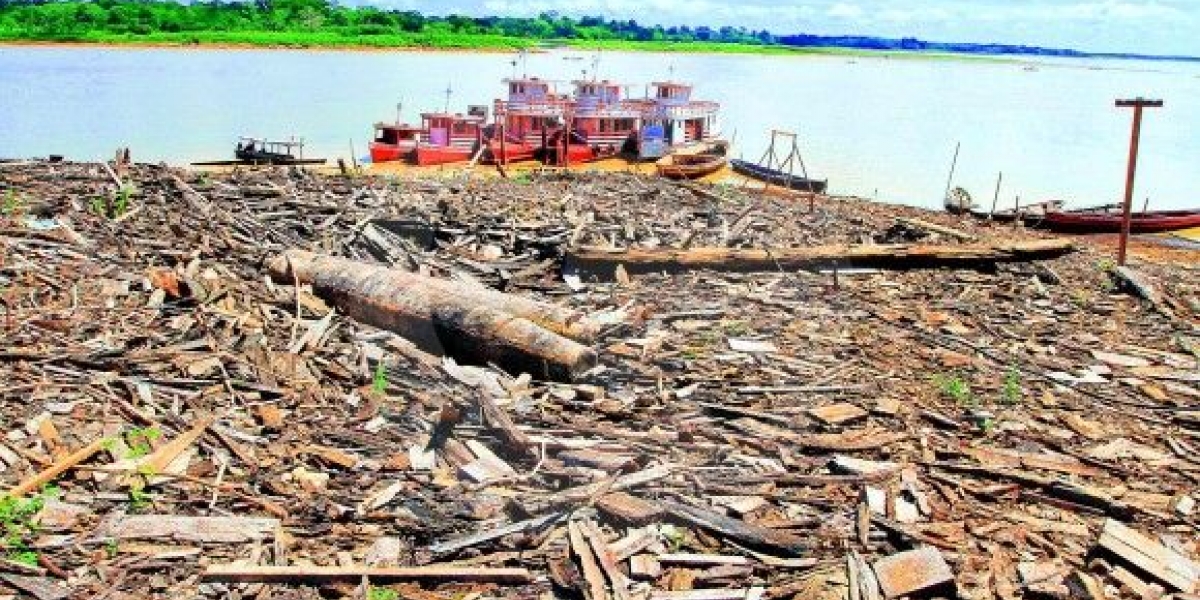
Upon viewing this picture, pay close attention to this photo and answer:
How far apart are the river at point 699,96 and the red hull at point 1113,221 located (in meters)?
9.18

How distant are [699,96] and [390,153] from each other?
57645 mm

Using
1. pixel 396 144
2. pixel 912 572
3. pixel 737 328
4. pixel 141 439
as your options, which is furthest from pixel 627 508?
pixel 396 144

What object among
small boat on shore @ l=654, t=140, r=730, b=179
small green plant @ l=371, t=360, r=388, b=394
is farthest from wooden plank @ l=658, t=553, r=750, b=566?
small boat on shore @ l=654, t=140, r=730, b=179

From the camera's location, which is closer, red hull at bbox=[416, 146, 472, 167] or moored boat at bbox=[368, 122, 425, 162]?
red hull at bbox=[416, 146, 472, 167]

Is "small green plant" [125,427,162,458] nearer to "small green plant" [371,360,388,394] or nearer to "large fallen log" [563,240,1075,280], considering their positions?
"small green plant" [371,360,388,394]

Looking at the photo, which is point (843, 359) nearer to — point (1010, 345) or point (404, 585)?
point (1010, 345)

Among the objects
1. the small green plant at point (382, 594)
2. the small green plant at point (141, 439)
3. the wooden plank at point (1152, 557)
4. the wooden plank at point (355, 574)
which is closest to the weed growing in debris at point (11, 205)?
the small green plant at point (141, 439)

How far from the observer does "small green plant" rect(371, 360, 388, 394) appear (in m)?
8.40

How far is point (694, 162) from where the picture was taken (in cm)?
4222

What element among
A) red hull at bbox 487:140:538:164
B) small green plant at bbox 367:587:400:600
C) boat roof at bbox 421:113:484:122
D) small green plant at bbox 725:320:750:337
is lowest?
small green plant at bbox 367:587:400:600

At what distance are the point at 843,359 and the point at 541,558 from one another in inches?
202

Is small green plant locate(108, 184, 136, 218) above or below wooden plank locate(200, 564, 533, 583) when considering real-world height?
above

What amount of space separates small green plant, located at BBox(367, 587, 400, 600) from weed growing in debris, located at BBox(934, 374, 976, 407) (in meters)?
5.75

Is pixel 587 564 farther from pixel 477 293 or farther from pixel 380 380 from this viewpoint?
pixel 477 293
